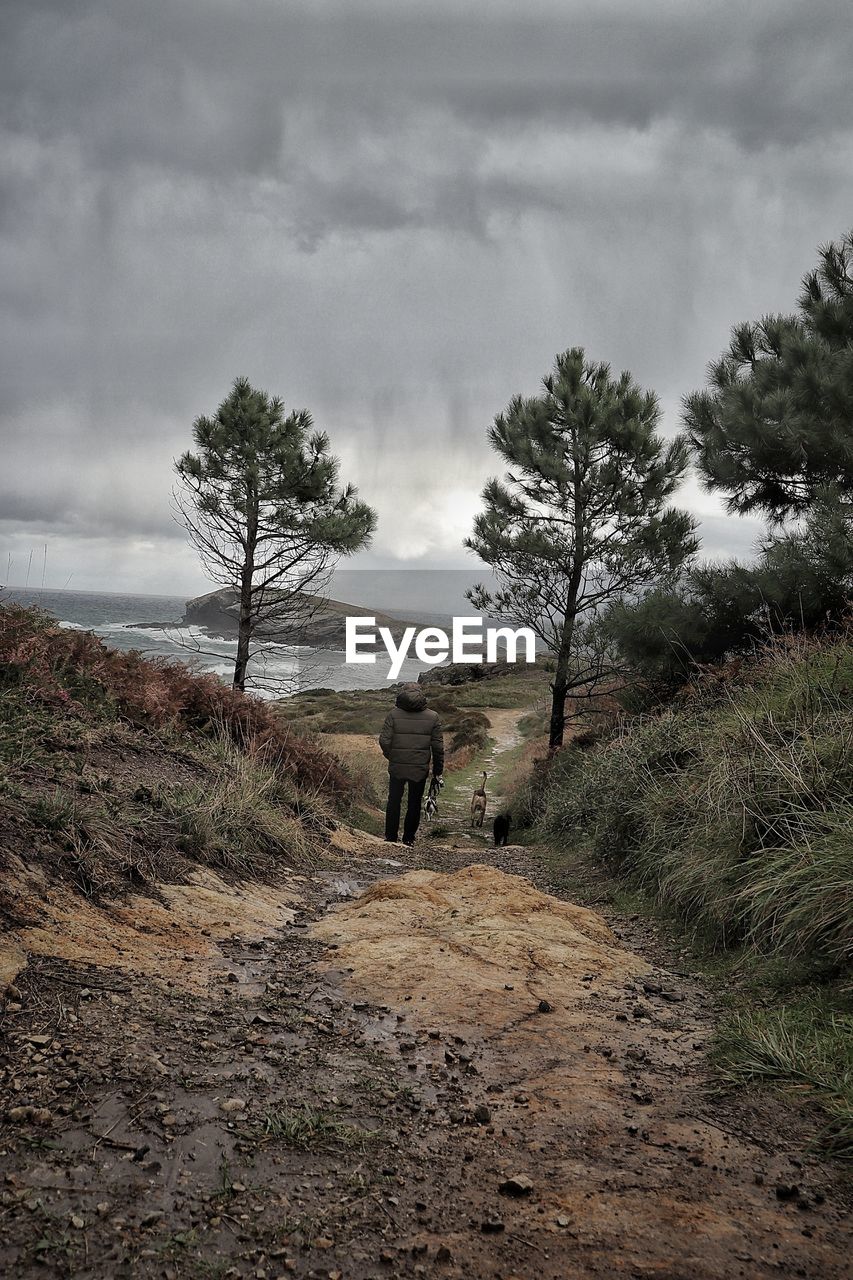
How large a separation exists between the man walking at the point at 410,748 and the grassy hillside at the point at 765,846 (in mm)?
2178

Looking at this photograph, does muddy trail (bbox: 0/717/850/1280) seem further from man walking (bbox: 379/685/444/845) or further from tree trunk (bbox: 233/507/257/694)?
tree trunk (bbox: 233/507/257/694)

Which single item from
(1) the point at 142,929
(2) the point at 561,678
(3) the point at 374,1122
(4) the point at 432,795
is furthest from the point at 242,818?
(2) the point at 561,678

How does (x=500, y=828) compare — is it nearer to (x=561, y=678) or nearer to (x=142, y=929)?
(x=561, y=678)

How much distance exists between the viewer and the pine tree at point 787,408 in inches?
506

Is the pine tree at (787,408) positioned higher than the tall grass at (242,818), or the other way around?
the pine tree at (787,408)

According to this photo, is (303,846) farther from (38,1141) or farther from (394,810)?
(38,1141)

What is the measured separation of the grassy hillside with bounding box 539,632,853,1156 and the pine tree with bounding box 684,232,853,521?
18.0ft

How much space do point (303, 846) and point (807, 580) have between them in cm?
816

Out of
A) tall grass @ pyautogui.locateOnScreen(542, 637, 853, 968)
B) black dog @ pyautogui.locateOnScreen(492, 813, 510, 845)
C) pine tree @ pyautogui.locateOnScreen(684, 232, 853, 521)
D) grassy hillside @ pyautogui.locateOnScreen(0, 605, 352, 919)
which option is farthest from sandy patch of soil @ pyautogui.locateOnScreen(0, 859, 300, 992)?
pine tree @ pyautogui.locateOnScreen(684, 232, 853, 521)

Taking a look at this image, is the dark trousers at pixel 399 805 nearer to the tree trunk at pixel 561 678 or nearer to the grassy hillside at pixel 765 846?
the grassy hillside at pixel 765 846

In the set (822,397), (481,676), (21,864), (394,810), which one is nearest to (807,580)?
(822,397)

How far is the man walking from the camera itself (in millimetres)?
10172

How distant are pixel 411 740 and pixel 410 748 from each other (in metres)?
0.11

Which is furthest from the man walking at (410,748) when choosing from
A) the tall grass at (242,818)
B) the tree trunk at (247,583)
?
the tree trunk at (247,583)
